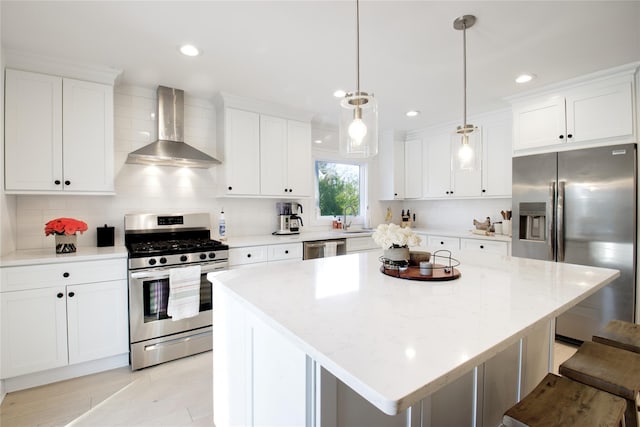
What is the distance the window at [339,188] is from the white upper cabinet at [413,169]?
68 centimetres

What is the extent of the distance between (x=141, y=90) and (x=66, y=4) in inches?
51.2

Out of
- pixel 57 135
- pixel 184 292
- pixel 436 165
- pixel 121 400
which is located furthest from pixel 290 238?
pixel 436 165

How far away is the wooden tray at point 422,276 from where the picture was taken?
1.52 meters

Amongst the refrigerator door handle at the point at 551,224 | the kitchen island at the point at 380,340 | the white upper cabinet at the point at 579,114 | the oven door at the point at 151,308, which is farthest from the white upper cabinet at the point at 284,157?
the refrigerator door handle at the point at 551,224

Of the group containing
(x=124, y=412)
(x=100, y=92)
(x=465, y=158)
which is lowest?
(x=124, y=412)

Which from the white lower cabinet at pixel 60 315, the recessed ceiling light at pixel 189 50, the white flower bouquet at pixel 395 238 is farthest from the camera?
the recessed ceiling light at pixel 189 50

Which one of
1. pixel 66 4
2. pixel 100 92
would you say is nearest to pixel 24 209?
pixel 100 92

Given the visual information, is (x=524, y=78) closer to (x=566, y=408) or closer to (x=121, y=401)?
(x=566, y=408)

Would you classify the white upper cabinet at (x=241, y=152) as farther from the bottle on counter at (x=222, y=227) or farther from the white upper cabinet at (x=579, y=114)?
the white upper cabinet at (x=579, y=114)

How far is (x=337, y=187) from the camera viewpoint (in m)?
4.59

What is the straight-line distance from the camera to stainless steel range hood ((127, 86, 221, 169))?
2.88 meters

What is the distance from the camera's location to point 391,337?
2.88 feet

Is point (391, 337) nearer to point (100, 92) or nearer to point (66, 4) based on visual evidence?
point (66, 4)

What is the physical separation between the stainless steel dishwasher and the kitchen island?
1.51m
